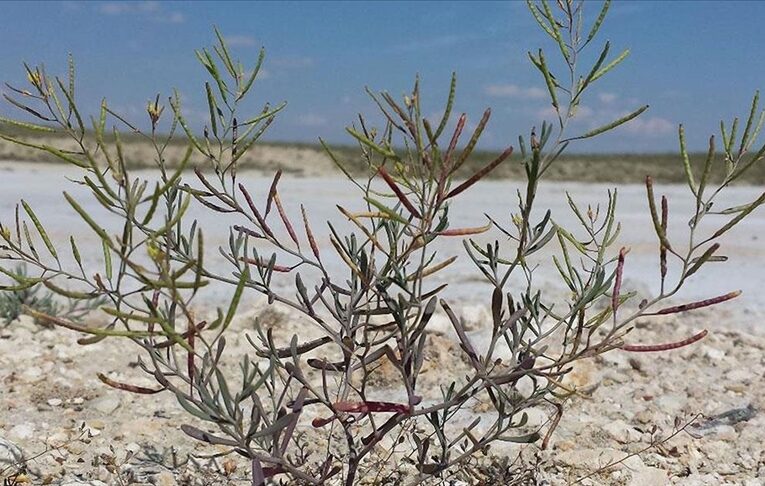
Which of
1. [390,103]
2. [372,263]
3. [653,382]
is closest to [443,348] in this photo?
[653,382]

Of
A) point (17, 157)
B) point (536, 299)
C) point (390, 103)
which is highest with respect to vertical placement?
point (390, 103)

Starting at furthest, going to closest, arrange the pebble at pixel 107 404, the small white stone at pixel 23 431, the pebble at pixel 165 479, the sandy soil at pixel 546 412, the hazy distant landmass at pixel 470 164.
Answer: the hazy distant landmass at pixel 470 164, the pebble at pixel 107 404, the small white stone at pixel 23 431, the sandy soil at pixel 546 412, the pebble at pixel 165 479

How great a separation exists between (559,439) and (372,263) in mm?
1257

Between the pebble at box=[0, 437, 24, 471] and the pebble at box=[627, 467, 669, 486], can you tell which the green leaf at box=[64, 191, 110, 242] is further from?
the pebble at box=[627, 467, 669, 486]

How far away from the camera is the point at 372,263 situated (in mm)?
1693

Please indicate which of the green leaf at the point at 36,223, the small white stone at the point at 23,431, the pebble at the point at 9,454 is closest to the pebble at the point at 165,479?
the pebble at the point at 9,454

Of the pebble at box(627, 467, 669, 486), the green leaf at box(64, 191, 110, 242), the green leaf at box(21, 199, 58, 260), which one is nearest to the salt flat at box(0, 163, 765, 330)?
the pebble at box(627, 467, 669, 486)

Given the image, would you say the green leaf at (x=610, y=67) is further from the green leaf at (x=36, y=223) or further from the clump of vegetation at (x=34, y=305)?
the clump of vegetation at (x=34, y=305)

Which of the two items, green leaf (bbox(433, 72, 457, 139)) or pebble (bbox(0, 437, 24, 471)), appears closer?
green leaf (bbox(433, 72, 457, 139))

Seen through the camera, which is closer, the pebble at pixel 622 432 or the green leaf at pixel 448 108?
the green leaf at pixel 448 108

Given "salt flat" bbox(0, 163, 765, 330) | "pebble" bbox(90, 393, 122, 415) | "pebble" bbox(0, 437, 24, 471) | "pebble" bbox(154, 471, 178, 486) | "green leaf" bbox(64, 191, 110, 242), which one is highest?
"green leaf" bbox(64, 191, 110, 242)

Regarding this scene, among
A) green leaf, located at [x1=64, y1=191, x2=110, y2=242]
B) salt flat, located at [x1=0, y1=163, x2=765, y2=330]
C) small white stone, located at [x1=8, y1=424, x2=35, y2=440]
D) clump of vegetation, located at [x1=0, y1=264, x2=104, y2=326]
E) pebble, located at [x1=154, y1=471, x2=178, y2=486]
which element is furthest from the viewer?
salt flat, located at [x1=0, y1=163, x2=765, y2=330]

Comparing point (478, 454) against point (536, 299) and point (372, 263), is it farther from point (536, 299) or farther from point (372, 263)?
point (372, 263)

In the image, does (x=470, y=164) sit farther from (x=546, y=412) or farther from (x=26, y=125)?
(x=26, y=125)
